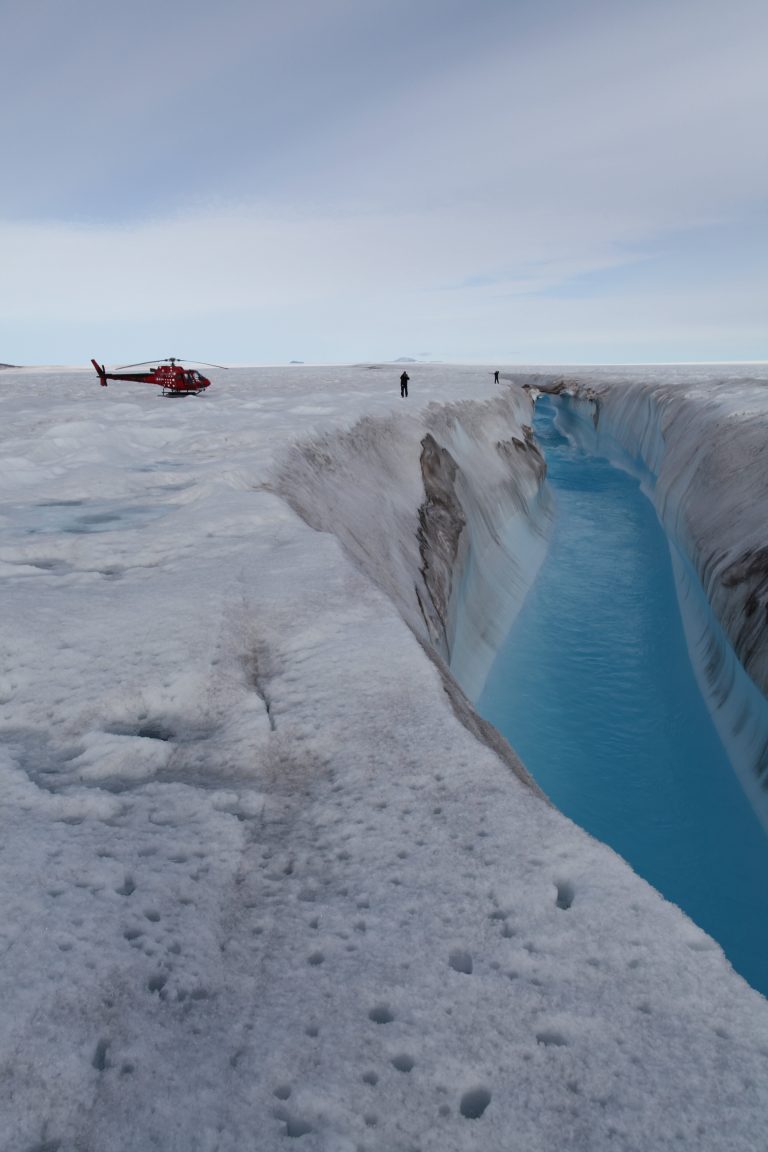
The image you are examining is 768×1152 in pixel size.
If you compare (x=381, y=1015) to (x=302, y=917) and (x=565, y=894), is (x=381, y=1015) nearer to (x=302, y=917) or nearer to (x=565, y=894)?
(x=302, y=917)

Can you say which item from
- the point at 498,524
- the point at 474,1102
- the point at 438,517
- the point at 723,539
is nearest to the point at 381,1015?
the point at 474,1102

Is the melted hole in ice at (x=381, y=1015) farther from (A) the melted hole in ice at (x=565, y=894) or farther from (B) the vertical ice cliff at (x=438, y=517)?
(B) the vertical ice cliff at (x=438, y=517)

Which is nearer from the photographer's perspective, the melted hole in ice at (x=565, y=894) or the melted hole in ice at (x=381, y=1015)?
the melted hole in ice at (x=381, y=1015)

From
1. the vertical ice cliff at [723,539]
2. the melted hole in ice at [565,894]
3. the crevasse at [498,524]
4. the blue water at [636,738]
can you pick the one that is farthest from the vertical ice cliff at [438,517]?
the vertical ice cliff at [723,539]

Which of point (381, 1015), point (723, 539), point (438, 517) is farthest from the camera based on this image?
point (723, 539)

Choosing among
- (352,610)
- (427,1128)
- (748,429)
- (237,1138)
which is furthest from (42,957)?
(748,429)

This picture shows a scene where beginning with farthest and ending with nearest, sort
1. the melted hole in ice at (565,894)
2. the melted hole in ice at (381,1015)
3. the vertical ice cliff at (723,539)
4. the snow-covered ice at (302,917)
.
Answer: the vertical ice cliff at (723,539), the melted hole in ice at (565,894), the melted hole in ice at (381,1015), the snow-covered ice at (302,917)
